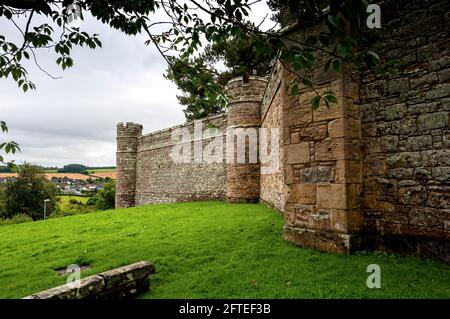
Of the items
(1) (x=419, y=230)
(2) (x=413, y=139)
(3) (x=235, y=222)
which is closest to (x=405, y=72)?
(2) (x=413, y=139)

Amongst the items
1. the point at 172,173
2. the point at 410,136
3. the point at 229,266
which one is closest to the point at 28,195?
the point at 172,173

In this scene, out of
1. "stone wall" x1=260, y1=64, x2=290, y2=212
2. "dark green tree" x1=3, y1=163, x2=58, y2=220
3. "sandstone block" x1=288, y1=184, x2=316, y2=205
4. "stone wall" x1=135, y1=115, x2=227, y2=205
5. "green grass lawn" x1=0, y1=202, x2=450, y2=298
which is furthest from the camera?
"dark green tree" x1=3, y1=163, x2=58, y2=220

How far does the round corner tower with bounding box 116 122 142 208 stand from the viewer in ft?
76.5

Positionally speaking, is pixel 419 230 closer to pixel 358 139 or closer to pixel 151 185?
pixel 358 139

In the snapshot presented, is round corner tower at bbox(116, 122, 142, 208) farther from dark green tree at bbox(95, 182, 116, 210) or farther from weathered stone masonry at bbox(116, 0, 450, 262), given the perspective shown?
weathered stone masonry at bbox(116, 0, 450, 262)

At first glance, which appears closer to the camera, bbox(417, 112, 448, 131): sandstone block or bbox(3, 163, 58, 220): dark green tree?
bbox(417, 112, 448, 131): sandstone block

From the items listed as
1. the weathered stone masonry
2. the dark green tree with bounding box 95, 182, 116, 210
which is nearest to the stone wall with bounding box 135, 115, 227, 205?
the weathered stone masonry

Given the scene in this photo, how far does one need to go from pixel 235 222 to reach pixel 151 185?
49.7 feet

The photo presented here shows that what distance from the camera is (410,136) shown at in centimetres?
403

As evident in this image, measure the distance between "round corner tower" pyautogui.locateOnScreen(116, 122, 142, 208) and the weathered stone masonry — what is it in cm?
2021

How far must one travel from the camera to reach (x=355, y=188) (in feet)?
14.2

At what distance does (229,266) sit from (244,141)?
30.7 feet

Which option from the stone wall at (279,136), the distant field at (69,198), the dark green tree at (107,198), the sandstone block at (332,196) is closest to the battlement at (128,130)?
the dark green tree at (107,198)
